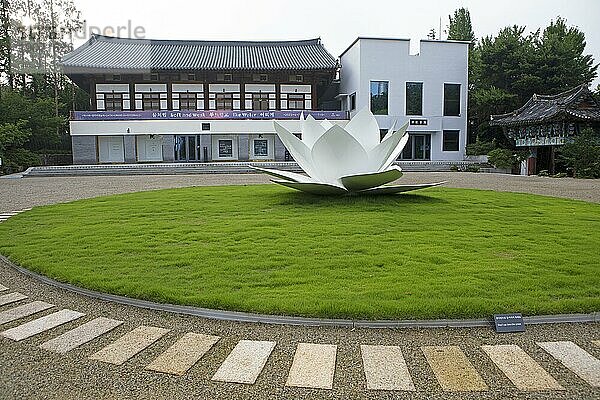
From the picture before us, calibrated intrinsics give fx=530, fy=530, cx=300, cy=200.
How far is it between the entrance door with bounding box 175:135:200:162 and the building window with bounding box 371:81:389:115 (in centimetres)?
1124

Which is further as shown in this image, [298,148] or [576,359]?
[298,148]

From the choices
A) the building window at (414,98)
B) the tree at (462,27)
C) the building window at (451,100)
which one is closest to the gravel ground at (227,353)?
the building window at (414,98)

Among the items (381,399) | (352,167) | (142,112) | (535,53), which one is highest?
(535,53)

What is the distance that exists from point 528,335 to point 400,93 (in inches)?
1201

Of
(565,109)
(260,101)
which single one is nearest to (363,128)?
(565,109)

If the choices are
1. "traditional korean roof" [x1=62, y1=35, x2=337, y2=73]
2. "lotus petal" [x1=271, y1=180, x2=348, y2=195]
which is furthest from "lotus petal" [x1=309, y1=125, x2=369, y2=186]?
"traditional korean roof" [x1=62, y1=35, x2=337, y2=73]

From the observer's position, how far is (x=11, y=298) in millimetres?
5246

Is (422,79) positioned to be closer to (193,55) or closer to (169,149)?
(193,55)

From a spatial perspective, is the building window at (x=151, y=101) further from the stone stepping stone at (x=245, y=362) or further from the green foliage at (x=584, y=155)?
the stone stepping stone at (x=245, y=362)

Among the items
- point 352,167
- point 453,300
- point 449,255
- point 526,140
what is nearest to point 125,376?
point 453,300

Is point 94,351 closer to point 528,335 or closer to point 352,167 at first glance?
point 528,335

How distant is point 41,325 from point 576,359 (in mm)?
4153

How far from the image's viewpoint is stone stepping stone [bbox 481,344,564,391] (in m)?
→ 3.30

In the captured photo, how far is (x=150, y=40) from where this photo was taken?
3678 centimetres
